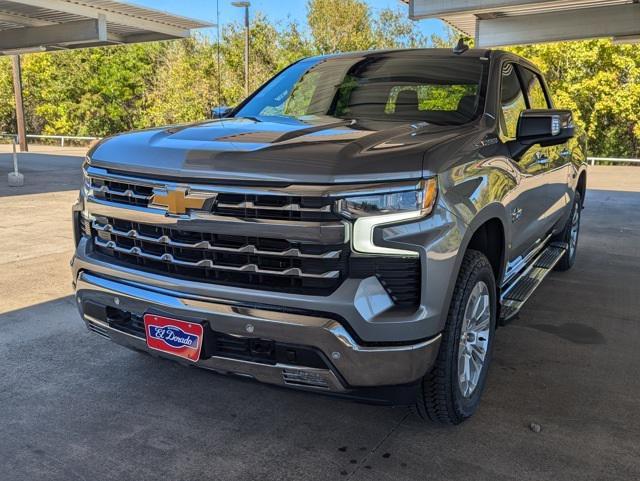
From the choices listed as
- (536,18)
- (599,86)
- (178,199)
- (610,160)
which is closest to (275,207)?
(178,199)

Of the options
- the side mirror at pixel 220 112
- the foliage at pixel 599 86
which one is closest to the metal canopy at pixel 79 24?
the side mirror at pixel 220 112

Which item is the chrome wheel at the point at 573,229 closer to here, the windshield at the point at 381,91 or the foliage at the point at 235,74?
the windshield at the point at 381,91

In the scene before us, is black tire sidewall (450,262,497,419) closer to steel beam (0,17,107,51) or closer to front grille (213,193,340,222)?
front grille (213,193,340,222)

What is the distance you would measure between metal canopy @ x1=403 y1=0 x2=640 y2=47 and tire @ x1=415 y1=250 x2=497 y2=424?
10562mm

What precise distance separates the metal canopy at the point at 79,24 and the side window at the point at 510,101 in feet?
43.5

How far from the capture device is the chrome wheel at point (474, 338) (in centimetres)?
299

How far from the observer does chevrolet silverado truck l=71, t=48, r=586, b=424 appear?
8.16 ft

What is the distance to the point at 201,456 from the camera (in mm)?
2844

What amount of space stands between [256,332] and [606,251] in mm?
6123

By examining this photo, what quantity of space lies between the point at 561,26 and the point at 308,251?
47.3ft

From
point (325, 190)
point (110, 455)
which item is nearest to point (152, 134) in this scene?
point (325, 190)

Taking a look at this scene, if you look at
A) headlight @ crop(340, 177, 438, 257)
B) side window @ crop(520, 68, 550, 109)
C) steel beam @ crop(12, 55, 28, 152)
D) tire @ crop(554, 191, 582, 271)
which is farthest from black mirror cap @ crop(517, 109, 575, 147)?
steel beam @ crop(12, 55, 28, 152)

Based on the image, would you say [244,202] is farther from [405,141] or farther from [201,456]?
[201,456]

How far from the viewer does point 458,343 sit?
2.82 metres
